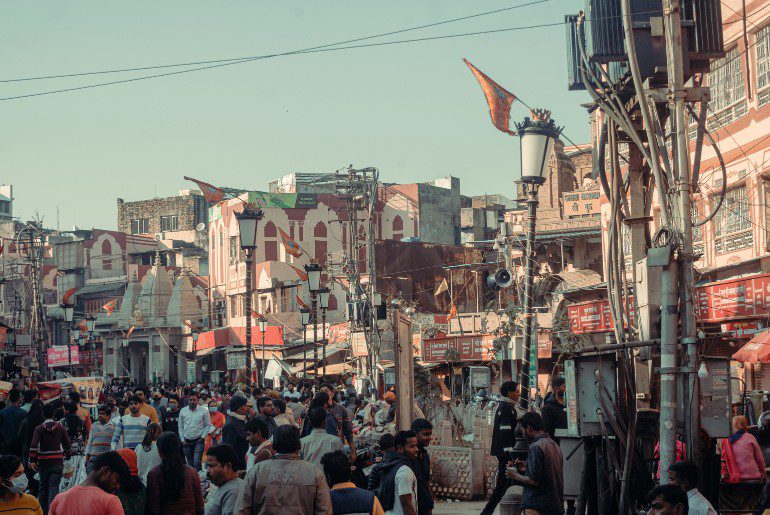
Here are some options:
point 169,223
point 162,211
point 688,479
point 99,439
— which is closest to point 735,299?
point 99,439

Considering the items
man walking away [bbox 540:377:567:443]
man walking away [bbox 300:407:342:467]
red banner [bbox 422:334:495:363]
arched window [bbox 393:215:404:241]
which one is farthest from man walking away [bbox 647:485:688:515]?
arched window [bbox 393:215:404:241]

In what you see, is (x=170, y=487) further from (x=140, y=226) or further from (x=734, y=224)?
(x=140, y=226)

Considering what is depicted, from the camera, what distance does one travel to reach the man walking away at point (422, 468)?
8.88 metres

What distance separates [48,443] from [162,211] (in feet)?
264

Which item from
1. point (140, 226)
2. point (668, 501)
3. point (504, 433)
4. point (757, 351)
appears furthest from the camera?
point (140, 226)

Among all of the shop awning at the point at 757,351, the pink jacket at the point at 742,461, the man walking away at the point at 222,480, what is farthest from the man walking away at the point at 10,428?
the shop awning at the point at 757,351

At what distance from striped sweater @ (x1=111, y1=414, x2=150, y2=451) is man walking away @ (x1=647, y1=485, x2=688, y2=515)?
9.73 meters

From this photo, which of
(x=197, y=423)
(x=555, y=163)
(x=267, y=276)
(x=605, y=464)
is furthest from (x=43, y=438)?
(x=267, y=276)

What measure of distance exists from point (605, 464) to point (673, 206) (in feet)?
8.06

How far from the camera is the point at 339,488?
24.0 feet

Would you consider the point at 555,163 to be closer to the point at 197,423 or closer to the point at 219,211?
the point at 219,211

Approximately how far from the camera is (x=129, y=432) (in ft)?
49.1

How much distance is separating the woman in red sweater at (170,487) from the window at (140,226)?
290ft

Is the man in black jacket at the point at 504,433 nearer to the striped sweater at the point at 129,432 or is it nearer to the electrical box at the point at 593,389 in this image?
the electrical box at the point at 593,389
